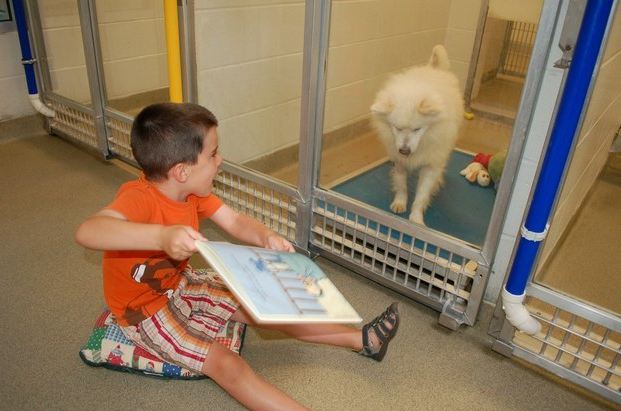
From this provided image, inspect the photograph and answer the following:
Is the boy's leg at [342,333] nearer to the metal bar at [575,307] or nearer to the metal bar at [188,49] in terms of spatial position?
the metal bar at [575,307]

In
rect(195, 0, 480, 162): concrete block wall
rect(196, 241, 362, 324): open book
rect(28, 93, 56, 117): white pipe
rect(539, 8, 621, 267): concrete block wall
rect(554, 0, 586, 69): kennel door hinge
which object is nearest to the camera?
rect(196, 241, 362, 324): open book

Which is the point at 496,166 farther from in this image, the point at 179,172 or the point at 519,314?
the point at 179,172

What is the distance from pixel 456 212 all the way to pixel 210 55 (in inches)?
42.6

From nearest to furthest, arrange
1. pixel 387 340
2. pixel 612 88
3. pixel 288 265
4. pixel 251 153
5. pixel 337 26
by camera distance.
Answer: pixel 288 265 < pixel 387 340 < pixel 612 88 < pixel 337 26 < pixel 251 153

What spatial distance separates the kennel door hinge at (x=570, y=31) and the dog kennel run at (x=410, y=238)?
24mm

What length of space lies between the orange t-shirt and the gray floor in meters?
0.20

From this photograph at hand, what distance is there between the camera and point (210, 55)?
1812 mm

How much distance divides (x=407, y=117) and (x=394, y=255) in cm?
47

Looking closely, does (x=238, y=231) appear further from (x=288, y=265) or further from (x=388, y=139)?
(x=388, y=139)

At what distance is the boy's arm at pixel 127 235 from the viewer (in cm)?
90

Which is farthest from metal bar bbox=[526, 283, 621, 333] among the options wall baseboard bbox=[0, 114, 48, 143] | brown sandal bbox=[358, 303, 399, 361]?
wall baseboard bbox=[0, 114, 48, 143]

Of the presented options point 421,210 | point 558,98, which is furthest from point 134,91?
point 558,98

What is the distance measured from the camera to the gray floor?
45.6 inches

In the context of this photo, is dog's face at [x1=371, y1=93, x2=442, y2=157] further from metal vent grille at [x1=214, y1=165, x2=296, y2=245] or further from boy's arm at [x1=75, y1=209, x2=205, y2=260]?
boy's arm at [x1=75, y1=209, x2=205, y2=260]
